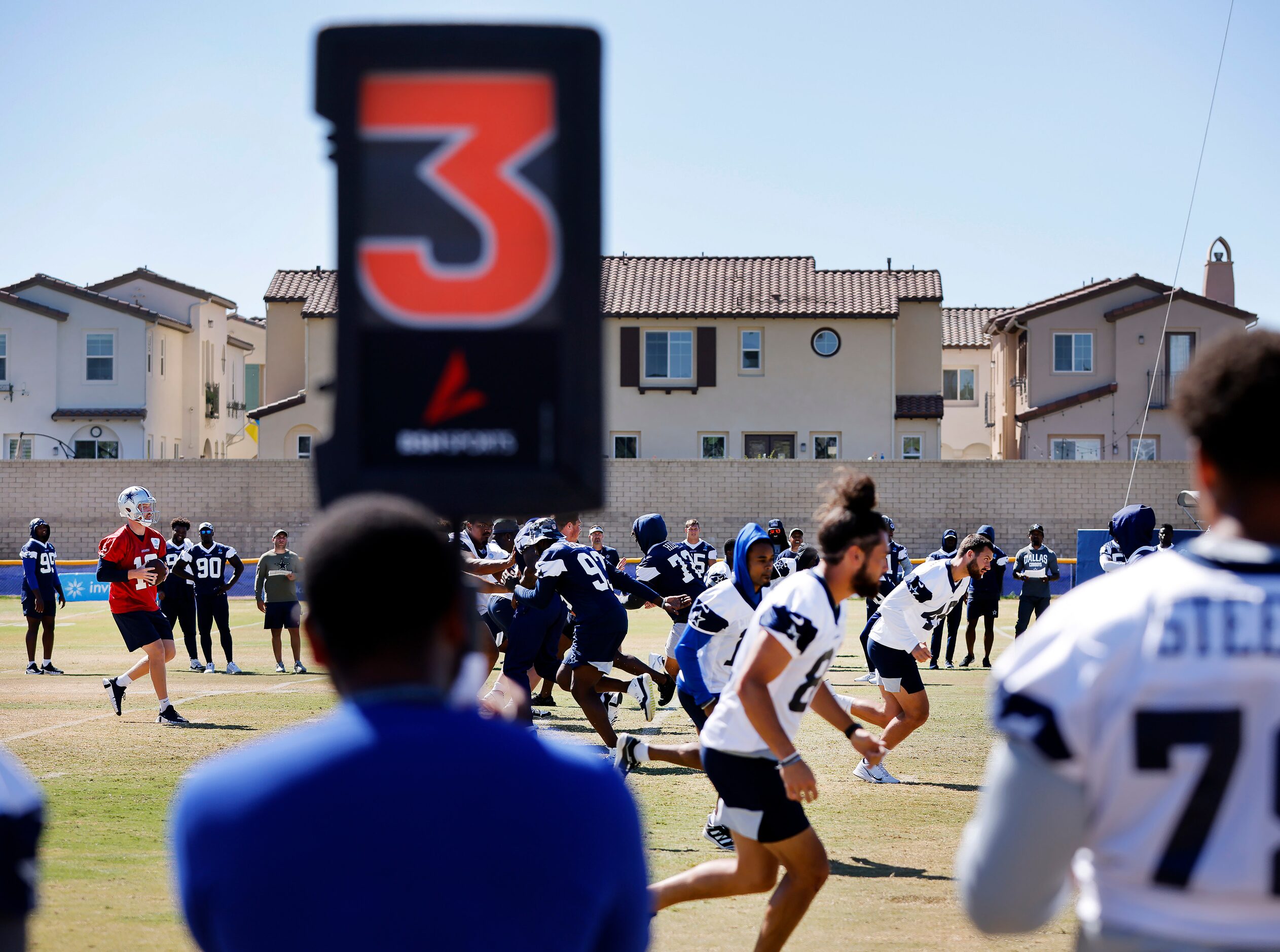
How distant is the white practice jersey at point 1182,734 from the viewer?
7.46 ft

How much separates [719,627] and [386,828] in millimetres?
7997

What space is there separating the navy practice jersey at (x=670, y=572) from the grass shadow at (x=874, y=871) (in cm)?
751

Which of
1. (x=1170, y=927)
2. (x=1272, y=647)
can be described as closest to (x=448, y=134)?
(x=1272, y=647)

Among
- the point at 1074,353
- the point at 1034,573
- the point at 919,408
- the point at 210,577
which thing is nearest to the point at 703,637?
the point at 210,577

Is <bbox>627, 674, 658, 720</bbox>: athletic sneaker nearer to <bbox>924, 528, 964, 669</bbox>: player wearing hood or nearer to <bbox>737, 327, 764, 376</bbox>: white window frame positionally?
<bbox>924, 528, 964, 669</bbox>: player wearing hood

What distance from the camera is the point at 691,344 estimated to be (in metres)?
44.5

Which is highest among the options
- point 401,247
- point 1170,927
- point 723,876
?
point 401,247

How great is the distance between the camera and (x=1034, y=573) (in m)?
22.0

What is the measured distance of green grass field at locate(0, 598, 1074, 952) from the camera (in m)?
6.82

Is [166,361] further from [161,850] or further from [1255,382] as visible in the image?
[1255,382]

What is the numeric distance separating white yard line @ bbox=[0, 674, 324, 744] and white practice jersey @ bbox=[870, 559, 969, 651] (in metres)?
7.82

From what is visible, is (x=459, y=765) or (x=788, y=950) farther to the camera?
(x=788, y=950)

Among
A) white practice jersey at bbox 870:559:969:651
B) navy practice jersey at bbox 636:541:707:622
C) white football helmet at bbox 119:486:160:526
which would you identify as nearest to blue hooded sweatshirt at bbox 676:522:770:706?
white practice jersey at bbox 870:559:969:651

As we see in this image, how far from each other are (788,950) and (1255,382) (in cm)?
482
